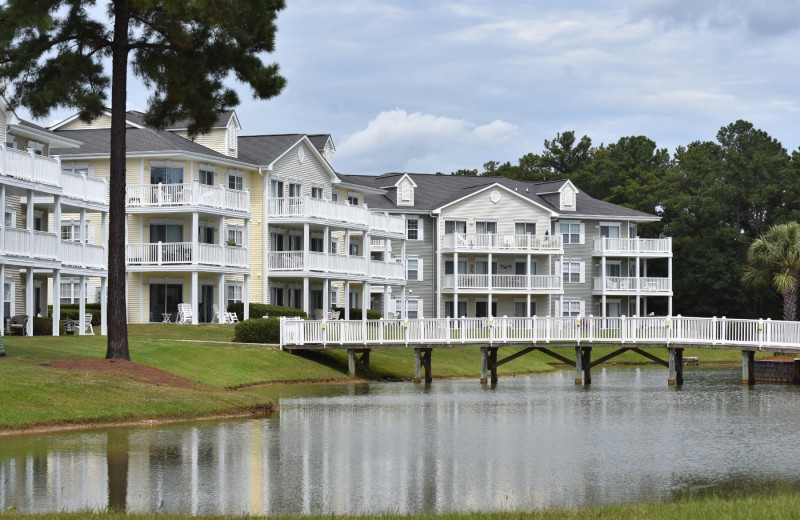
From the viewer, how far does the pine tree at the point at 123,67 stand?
108 feet

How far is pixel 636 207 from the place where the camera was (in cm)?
10069

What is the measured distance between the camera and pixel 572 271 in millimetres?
85125

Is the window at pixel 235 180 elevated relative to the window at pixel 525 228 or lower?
elevated

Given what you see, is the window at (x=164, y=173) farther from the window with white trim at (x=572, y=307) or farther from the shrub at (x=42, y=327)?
the window with white trim at (x=572, y=307)

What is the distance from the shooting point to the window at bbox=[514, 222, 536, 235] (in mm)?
82250

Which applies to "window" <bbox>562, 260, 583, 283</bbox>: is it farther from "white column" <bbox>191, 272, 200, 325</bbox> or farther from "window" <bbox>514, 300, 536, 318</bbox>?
"white column" <bbox>191, 272, 200, 325</bbox>

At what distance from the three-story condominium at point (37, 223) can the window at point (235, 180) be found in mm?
10979

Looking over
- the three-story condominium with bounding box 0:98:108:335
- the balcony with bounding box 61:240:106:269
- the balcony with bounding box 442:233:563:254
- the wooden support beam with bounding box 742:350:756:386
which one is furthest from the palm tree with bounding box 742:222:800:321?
the three-story condominium with bounding box 0:98:108:335

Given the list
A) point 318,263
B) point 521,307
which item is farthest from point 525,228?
point 318,263

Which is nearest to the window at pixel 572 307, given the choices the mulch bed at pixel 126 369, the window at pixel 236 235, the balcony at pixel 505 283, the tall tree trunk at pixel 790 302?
the balcony at pixel 505 283

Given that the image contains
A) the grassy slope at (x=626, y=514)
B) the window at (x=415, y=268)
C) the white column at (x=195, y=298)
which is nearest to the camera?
the grassy slope at (x=626, y=514)

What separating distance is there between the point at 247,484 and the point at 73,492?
271cm

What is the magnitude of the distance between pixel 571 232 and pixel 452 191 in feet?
28.7

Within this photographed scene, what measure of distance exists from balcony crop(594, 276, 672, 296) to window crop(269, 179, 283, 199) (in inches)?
1090
